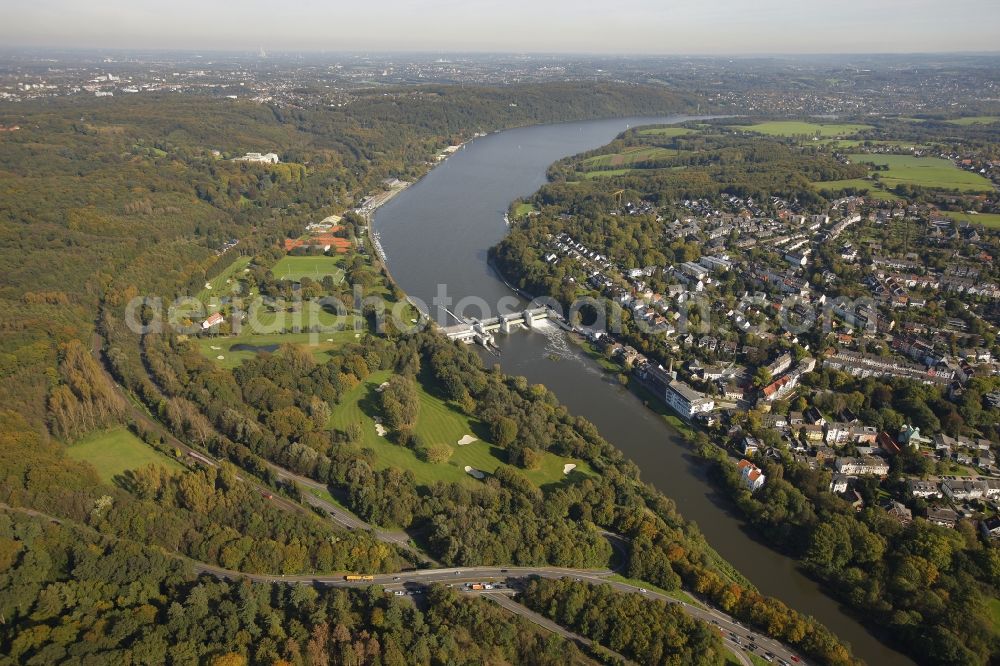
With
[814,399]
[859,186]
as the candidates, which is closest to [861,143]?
[859,186]

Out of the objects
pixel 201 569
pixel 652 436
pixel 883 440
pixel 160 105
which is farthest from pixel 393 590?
pixel 160 105

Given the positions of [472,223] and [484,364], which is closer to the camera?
[484,364]

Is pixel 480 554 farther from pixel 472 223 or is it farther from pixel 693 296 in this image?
pixel 472 223

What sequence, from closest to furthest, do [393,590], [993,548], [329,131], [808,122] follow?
[393,590] < [993,548] < [329,131] < [808,122]

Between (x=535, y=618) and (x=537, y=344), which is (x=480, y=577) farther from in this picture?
(x=537, y=344)

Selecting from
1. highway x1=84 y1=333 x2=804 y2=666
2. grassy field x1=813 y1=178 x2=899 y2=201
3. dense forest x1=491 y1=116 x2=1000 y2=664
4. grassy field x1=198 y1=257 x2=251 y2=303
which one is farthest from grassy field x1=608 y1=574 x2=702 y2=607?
grassy field x1=813 y1=178 x2=899 y2=201

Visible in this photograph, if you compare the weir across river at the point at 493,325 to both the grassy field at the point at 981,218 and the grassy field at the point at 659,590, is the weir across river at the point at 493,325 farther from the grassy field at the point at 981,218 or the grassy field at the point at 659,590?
the grassy field at the point at 981,218
